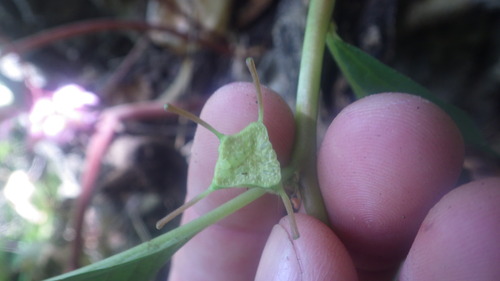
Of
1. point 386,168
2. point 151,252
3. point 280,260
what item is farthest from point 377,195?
point 151,252

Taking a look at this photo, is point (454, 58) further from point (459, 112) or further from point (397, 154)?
point (397, 154)

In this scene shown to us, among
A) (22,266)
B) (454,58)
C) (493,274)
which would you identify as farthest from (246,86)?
(22,266)

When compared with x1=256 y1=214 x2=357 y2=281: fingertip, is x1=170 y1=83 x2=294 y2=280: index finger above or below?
above

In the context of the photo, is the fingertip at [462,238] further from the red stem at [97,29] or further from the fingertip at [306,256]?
the red stem at [97,29]

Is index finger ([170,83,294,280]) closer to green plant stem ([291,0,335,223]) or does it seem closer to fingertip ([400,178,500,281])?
green plant stem ([291,0,335,223])

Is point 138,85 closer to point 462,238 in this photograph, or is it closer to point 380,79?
point 380,79

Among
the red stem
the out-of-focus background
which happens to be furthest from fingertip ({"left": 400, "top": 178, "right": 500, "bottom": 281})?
the red stem
